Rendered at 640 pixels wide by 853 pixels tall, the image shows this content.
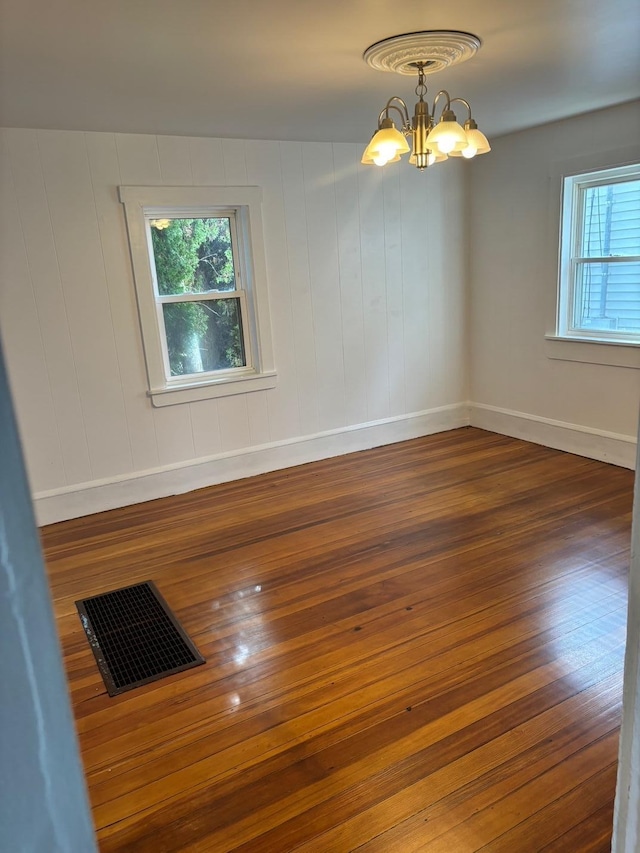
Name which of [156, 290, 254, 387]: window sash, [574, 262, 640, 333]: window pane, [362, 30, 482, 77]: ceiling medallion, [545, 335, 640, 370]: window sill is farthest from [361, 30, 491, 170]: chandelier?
[545, 335, 640, 370]: window sill

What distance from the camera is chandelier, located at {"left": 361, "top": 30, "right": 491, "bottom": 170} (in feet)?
7.93

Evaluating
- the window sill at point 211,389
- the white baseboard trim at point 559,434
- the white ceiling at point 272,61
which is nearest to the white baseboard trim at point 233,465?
the white baseboard trim at point 559,434

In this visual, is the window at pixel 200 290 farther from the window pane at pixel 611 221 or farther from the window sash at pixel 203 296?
the window pane at pixel 611 221

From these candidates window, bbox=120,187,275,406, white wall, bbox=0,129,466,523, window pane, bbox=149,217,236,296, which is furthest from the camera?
window pane, bbox=149,217,236,296

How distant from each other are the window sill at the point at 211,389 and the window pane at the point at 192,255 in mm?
644

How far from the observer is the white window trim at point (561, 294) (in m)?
4.01

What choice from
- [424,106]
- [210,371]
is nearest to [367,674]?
[424,106]

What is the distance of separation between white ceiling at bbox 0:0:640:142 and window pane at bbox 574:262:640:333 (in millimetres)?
1058

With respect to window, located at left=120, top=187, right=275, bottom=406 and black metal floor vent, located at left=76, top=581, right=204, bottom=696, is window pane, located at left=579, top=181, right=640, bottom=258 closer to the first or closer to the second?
window, located at left=120, top=187, right=275, bottom=406

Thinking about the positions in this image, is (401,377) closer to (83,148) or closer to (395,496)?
(395,496)

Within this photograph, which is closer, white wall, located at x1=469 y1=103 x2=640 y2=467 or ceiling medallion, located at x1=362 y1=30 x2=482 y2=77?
ceiling medallion, located at x1=362 y1=30 x2=482 y2=77

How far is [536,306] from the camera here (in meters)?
4.71

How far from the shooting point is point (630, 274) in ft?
13.3

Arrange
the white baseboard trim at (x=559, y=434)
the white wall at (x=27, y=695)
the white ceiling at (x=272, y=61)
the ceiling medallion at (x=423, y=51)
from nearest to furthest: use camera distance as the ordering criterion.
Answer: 1. the white wall at (x=27, y=695)
2. the white ceiling at (x=272, y=61)
3. the ceiling medallion at (x=423, y=51)
4. the white baseboard trim at (x=559, y=434)
